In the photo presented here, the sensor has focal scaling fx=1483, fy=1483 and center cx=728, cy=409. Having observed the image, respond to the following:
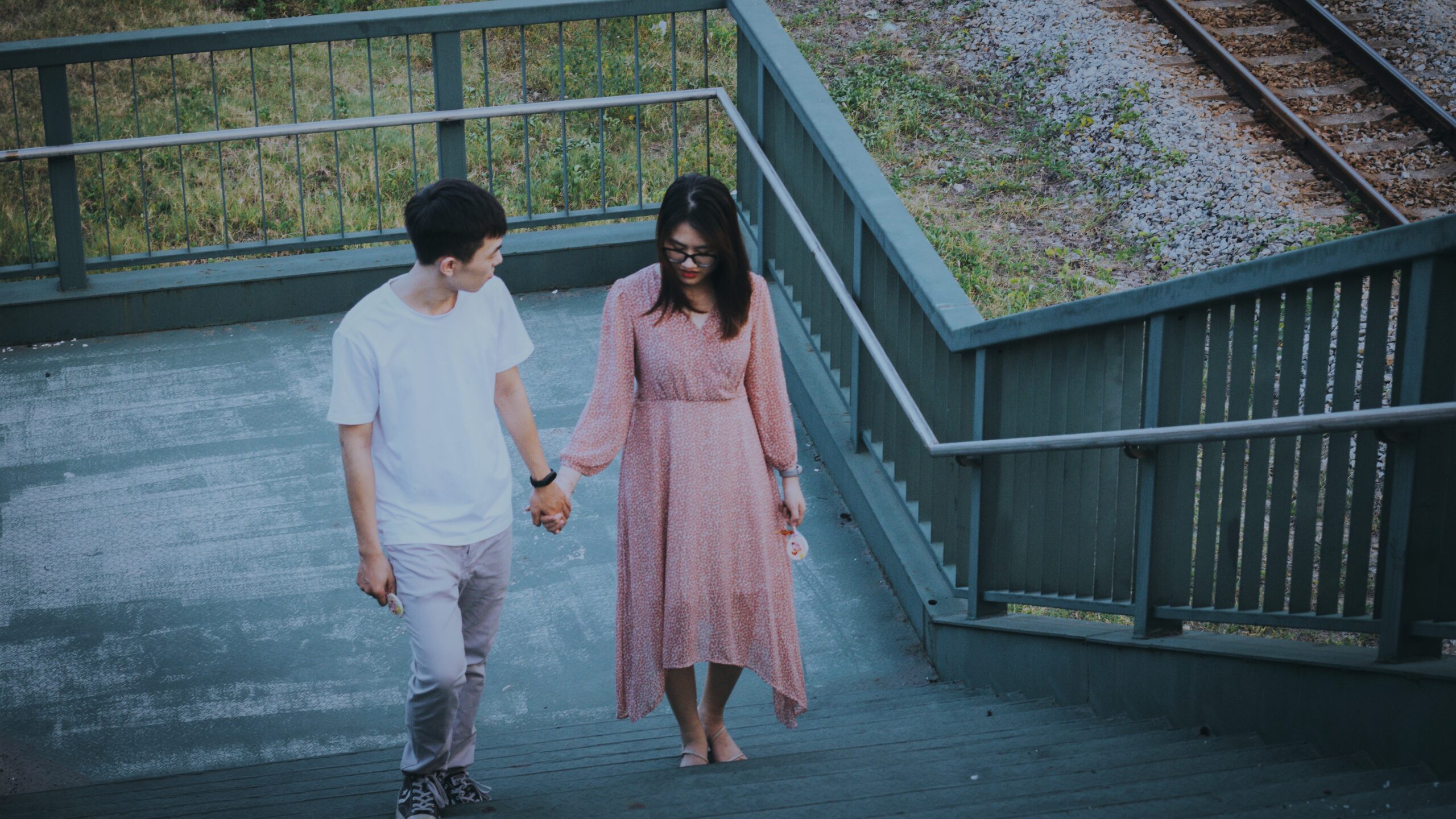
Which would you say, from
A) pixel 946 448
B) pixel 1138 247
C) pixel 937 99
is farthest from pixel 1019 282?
pixel 946 448

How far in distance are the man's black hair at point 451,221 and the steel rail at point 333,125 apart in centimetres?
363

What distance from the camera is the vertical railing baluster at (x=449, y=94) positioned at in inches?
279

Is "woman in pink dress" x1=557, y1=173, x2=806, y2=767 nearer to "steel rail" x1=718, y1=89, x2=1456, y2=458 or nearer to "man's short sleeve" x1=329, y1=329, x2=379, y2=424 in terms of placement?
"man's short sleeve" x1=329, y1=329, x2=379, y2=424

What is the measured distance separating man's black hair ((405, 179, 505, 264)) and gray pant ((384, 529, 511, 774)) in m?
0.70

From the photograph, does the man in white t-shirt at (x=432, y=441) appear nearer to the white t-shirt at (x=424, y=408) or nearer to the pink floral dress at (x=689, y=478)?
the white t-shirt at (x=424, y=408)

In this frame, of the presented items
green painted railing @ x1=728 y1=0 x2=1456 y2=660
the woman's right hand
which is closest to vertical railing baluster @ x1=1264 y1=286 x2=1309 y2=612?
green painted railing @ x1=728 y1=0 x2=1456 y2=660

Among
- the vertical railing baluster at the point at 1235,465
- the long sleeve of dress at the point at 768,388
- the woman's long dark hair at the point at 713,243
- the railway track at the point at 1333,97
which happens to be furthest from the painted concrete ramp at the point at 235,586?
the railway track at the point at 1333,97

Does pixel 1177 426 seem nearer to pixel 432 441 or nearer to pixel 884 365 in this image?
pixel 884 365

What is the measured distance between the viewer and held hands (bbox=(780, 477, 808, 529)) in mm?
4031

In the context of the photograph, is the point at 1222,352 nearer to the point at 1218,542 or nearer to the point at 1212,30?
the point at 1218,542

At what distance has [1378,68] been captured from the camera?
469 inches

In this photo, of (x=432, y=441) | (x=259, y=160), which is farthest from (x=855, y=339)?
(x=259, y=160)

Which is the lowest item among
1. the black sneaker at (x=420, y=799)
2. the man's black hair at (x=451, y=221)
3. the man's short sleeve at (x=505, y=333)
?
the black sneaker at (x=420, y=799)

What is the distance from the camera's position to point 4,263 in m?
8.77
